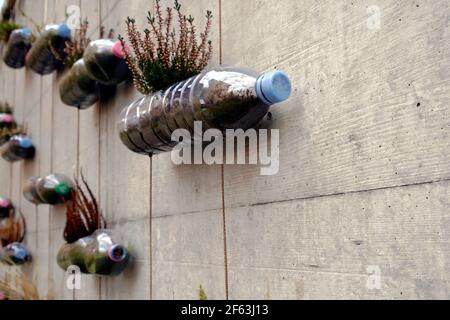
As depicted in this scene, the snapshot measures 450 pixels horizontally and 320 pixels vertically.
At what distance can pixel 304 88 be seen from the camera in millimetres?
2137

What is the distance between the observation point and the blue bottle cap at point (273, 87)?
6.74 ft

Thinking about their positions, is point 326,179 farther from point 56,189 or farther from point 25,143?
point 25,143

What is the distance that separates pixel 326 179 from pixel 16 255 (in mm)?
5525

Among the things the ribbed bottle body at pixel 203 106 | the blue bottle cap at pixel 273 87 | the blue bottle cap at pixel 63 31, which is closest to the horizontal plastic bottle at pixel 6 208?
the blue bottle cap at pixel 63 31

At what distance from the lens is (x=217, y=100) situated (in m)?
2.19

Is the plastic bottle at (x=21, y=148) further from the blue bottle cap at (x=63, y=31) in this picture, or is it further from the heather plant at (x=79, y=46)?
the heather plant at (x=79, y=46)

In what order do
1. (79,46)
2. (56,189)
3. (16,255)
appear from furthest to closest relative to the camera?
(16,255) → (56,189) → (79,46)

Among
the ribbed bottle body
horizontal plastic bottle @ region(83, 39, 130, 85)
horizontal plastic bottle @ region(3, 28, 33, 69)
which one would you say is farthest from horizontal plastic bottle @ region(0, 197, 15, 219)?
the ribbed bottle body

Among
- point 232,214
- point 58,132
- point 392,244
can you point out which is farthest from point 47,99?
point 392,244

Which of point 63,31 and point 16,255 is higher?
point 63,31

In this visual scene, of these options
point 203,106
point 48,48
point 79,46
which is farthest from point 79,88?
point 203,106
